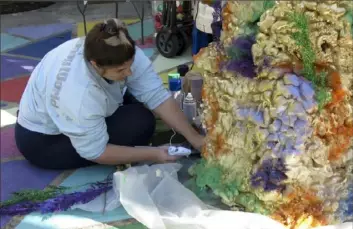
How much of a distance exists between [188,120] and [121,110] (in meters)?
0.33

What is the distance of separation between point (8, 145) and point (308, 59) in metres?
1.66

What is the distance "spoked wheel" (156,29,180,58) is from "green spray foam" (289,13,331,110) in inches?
92.5

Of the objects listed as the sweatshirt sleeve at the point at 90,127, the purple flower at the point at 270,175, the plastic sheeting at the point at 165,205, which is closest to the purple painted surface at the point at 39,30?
the sweatshirt sleeve at the point at 90,127

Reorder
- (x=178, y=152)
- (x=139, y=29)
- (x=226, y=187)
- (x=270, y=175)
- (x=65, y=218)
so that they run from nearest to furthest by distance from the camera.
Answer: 1. (x=270, y=175)
2. (x=226, y=187)
3. (x=65, y=218)
4. (x=178, y=152)
5. (x=139, y=29)

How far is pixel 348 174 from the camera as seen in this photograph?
1890mm

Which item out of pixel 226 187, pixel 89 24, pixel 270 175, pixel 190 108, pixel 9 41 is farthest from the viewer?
pixel 89 24

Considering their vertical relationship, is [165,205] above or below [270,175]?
below

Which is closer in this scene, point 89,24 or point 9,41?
point 9,41

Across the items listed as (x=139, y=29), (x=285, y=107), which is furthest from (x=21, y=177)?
(x=139, y=29)

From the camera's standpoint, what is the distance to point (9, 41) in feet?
15.4

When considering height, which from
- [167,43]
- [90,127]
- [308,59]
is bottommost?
[167,43]

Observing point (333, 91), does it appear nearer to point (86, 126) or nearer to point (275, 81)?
point (275, 81)

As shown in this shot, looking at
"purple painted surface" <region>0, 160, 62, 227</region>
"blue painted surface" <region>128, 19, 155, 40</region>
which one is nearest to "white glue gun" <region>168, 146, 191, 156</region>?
"purple painted surface" <region>0, 160, 62, 227</region>

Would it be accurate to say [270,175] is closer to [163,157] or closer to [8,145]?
[163,157]
